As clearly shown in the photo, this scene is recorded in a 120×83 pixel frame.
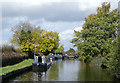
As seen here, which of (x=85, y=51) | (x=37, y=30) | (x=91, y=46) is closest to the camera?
(x=91, y=46)

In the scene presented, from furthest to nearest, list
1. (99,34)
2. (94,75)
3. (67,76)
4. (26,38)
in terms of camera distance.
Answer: (26,38) → (99,34) → (94,75) → (67,76)

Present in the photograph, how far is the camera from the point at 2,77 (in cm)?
1805

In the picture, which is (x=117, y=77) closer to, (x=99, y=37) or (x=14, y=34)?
(x=99, y=37)

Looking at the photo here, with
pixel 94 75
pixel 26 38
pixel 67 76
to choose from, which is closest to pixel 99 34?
pixel 94 75

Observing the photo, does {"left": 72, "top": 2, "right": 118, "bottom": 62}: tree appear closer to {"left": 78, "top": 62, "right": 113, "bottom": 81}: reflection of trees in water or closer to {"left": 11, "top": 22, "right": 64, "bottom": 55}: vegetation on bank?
{"left": 78, "top": 62, "right": 113, "bottom": 81}: reflection of trees in water

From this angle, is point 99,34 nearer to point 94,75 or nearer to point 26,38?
point 94,75

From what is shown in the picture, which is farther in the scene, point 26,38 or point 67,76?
point 26,38

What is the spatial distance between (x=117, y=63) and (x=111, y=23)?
22191 millimetres

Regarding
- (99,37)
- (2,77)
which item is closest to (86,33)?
(99,37)

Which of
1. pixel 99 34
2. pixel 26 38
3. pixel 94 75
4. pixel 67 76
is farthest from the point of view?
pixel 26 38

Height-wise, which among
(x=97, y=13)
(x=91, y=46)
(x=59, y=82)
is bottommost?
(x=59, y=82)

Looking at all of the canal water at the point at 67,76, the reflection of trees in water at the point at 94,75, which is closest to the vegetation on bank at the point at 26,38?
the canal water at the point at 67,76

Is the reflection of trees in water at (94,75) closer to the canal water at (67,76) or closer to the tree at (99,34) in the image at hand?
the canal water at (67,76)

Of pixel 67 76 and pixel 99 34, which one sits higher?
pixel 99 34
